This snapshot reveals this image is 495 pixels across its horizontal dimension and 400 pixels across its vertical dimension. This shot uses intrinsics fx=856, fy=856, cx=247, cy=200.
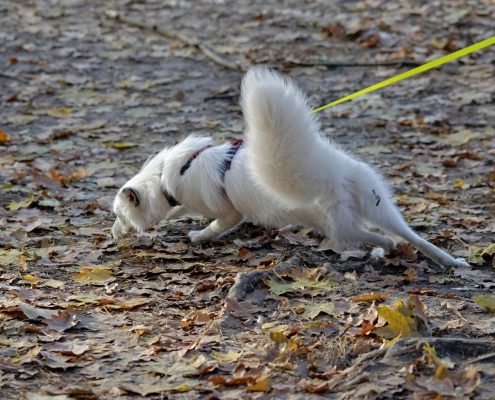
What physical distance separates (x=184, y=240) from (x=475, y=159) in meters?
3.20

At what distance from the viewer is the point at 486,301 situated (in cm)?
480

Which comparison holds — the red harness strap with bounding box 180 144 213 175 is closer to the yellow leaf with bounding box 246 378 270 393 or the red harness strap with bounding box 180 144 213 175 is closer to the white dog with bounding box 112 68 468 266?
the white dog with bounding box 112 68 468 266

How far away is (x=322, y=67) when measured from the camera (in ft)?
37.3

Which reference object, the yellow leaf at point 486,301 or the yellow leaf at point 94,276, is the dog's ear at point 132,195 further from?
the yellow leaf at point 486,301

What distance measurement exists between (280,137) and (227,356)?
1.64m

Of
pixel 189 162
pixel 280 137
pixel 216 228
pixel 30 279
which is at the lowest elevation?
pixel 216 228

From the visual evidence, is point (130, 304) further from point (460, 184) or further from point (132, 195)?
point (460, 184)

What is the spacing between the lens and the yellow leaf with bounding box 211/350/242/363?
408 cm

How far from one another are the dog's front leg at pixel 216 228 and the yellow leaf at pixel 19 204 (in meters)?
1.52

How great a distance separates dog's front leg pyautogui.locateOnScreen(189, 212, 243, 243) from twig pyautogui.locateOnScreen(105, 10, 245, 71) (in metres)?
5.05

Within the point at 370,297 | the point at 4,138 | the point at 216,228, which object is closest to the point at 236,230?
the point at 216,228

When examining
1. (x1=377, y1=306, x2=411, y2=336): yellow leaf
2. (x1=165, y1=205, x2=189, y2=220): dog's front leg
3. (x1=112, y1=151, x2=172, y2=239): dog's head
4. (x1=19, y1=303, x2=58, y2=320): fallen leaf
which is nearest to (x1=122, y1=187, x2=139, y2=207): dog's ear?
(x1=112, y1=151, x2=172, y2=239): dog's head

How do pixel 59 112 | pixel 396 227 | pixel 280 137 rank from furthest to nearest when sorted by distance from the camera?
1. pixel 59 112
2. pixel 396 227
3. pixel 280 137

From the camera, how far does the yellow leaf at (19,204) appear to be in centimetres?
704
